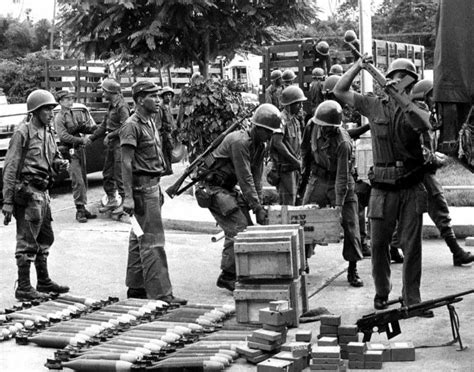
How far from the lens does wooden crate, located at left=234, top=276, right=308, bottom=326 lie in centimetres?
841

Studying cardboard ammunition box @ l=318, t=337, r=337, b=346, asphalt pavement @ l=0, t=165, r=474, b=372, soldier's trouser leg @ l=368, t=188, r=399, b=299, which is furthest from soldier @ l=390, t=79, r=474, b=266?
cardboard ammunition box @ l=318, t=337, r=337, b=346

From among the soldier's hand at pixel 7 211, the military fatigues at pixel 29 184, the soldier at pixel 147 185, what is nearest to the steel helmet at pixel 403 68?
the soldier at pixel 147 185

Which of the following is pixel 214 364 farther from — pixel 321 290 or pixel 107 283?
pixel 107 283

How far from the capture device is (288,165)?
11594mm

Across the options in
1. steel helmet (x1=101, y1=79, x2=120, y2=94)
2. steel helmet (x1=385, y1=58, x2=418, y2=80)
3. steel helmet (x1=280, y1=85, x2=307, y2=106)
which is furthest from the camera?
steel helmet (x1=101, y1=79, x2=120, y2=94)

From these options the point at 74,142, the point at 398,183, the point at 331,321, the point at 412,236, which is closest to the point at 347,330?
the point at 331,321

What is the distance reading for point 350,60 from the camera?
23.3 metres

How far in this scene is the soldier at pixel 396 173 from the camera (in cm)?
858

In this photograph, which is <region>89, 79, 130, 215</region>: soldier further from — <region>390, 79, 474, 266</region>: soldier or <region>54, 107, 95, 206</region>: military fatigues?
<region>390, 79, 474, 266</region>: soldier

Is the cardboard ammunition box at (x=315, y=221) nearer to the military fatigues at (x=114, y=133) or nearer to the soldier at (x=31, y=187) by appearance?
the soldier at (x=31, y=187)

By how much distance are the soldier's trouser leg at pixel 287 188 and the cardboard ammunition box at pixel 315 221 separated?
71.9 inches

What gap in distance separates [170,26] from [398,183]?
927cm

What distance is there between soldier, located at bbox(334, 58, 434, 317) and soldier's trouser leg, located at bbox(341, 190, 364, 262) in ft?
4.58

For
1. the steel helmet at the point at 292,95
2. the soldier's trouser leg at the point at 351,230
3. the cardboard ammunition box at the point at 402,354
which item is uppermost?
the steel helmet at the point at 292,95
